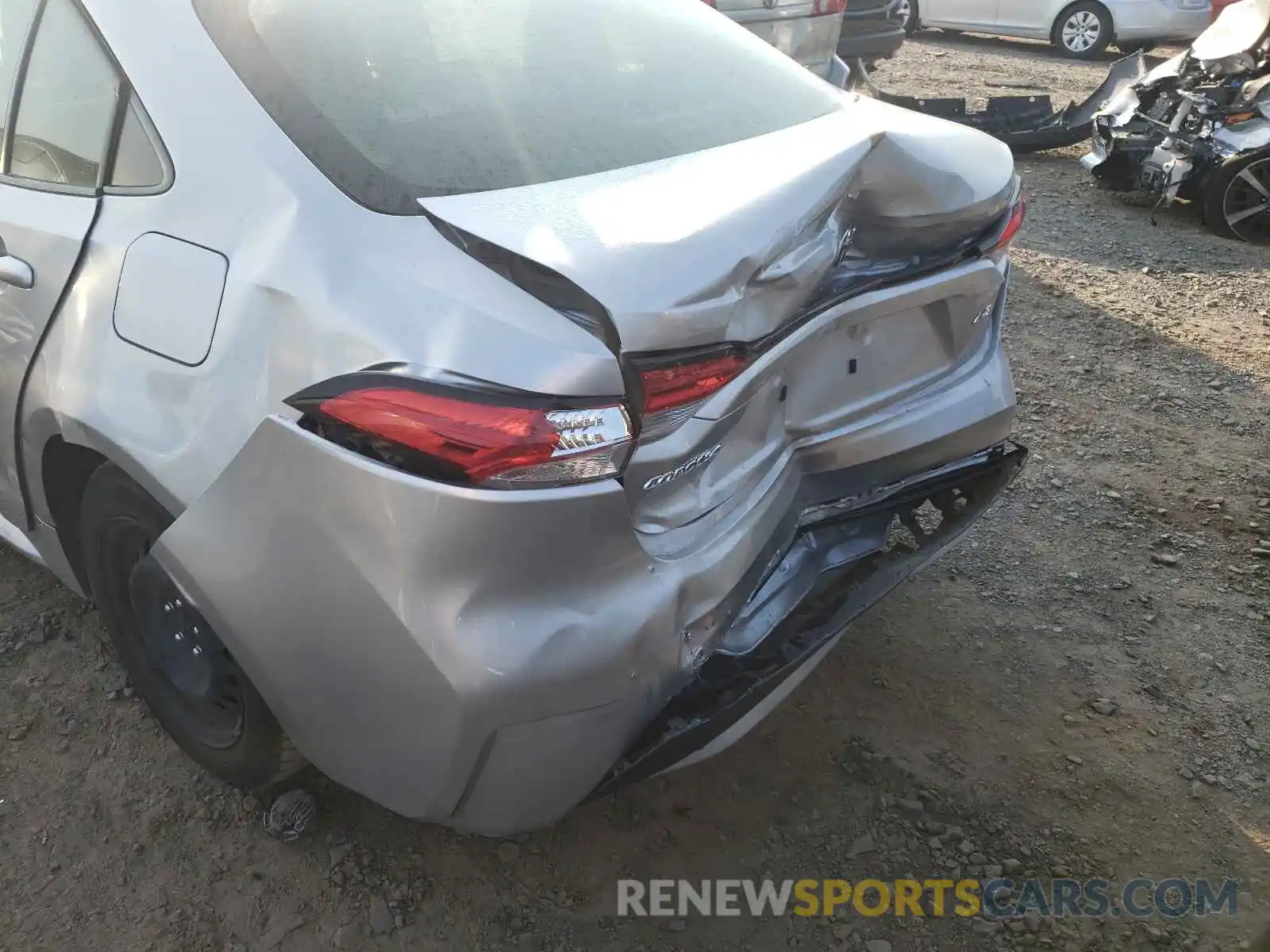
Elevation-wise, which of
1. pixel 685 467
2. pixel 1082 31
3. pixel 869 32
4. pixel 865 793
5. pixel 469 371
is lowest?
pixel 1082 31

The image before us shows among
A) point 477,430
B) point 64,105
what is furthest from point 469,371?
point 64,105

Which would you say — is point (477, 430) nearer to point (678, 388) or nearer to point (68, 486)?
point (678, 388)

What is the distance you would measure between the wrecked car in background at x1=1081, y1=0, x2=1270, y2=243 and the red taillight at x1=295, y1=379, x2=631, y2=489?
5.63 metres

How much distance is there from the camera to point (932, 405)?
212 cm

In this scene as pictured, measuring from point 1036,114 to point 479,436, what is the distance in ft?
22.9

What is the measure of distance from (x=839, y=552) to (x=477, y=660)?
884 millimetres

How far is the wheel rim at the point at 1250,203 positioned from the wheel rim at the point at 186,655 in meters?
5.94

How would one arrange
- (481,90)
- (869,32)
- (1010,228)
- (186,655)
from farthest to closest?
(869,32)
(1010,228)
(186,655)
(481,90)

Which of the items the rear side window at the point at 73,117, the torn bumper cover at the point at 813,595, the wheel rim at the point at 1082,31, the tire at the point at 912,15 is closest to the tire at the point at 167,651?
the rear side window at the point at 73,117

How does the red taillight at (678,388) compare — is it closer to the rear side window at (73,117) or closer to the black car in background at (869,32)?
the rear side window at (73,117)

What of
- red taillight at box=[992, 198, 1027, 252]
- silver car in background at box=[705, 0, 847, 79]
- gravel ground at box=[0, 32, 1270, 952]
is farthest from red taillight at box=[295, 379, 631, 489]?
silver car in background at box=[705, 0, 847, 79]

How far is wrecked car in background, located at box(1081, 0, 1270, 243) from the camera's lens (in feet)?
18.3

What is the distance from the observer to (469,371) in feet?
4.56

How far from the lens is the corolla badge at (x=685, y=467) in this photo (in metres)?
1.53
